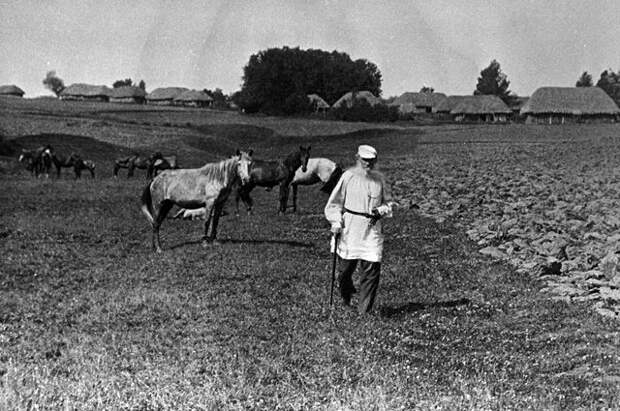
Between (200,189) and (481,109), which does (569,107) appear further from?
(200,189)

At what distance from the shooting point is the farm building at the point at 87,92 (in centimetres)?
18088

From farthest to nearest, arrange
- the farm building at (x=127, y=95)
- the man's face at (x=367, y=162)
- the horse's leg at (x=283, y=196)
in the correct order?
the farm building at (x=127, y=95) → the horse's leg at (x=283, y=196) → the man's face at (x=367, y=162)

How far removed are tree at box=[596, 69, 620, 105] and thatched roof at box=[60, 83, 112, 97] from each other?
114745mm

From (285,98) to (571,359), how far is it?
124360mm

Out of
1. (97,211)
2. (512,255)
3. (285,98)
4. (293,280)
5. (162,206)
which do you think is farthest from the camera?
(285,98)

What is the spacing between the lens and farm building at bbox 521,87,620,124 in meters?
119

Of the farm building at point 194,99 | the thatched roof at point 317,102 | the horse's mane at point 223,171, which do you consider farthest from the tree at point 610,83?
the horse's mane at point 223,171

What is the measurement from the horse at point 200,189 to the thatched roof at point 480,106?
385 ft

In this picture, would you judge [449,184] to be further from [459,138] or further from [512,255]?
[459,138]

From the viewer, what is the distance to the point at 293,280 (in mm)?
15781

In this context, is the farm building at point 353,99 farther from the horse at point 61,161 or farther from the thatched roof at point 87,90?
the horse at point 61,161

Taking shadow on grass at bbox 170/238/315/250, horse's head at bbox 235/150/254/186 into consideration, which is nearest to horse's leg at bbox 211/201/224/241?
shadow on grass at bbox 170/238/315/250

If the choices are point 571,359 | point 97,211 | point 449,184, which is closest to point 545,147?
point 449,184

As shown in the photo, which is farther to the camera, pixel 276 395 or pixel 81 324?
pixel 81 324
